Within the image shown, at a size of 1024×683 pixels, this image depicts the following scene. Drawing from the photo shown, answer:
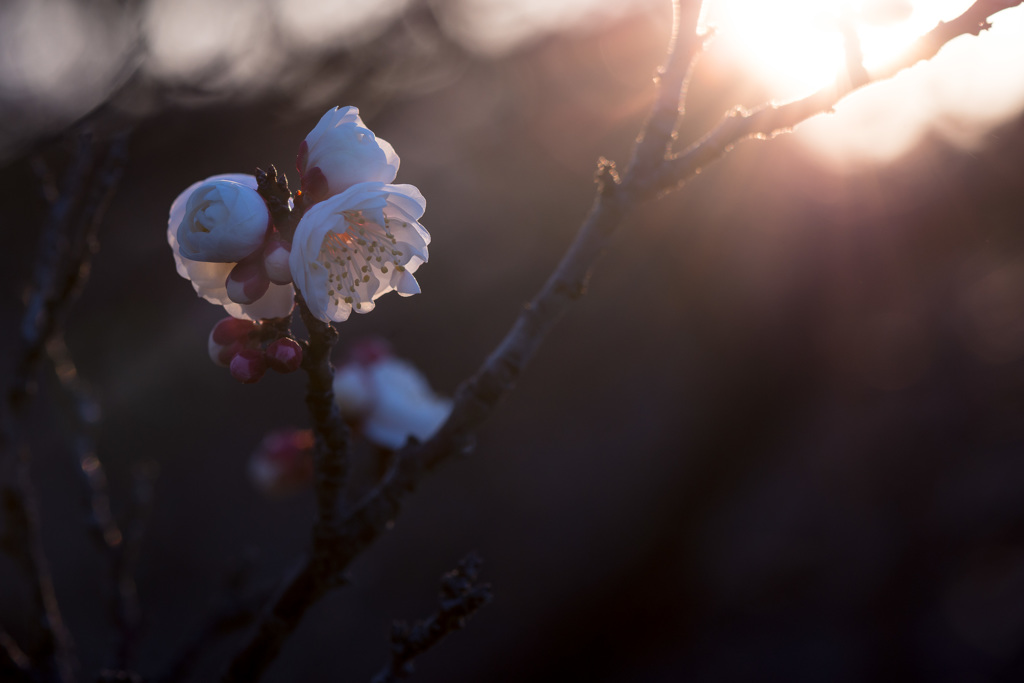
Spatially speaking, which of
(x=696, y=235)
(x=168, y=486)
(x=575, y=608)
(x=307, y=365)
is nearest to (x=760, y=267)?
(x=696, y=235)

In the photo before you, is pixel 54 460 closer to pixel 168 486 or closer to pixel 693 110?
pixel 168 486

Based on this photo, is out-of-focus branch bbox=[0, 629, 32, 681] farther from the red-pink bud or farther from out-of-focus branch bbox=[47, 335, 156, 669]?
the red-pink bud

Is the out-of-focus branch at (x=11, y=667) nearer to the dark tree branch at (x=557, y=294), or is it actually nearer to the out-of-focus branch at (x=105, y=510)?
the out-of-focus branch at (x=105, y=510)

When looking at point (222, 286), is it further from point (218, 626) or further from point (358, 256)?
point (218, 626)

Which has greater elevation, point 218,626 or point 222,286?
point 222,286

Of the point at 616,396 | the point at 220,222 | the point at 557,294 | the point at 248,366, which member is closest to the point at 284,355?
the point at 248,366
